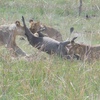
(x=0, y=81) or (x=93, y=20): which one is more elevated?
(x=0, y=81)

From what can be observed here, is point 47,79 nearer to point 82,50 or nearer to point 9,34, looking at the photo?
point 82,50

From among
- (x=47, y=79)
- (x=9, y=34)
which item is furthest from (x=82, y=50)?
(x=47, y=79)

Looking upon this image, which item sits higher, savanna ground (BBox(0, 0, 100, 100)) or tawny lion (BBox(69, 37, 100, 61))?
savanna ground (BBox(0, 0, 100, 100))

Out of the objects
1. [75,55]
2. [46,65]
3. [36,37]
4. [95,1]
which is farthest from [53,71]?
[95,1]

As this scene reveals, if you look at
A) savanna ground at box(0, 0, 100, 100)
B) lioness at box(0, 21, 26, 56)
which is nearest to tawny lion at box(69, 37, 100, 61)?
savanna ground at box(0, 0, 100, 100)

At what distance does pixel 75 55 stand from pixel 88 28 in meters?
4.12

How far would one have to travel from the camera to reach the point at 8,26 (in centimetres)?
782

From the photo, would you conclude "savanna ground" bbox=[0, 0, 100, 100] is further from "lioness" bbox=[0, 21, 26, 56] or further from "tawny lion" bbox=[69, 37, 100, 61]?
"lioness" bbox=[0, 21, 26, 56]

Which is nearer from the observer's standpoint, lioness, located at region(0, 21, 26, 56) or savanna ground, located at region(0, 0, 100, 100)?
savanna ground, located at region(0, 0, 100, 100)

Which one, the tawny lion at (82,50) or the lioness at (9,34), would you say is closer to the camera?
the tawny lion at (82,50)

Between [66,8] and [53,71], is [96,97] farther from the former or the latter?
[66,8]

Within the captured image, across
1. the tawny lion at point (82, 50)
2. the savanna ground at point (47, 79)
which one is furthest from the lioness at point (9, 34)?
the savanna ground at point (47, 79)

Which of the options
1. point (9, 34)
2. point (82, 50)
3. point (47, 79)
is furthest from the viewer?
point (9, 34)

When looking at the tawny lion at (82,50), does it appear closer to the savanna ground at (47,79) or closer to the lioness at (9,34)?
the savanna ground at (47,79)
